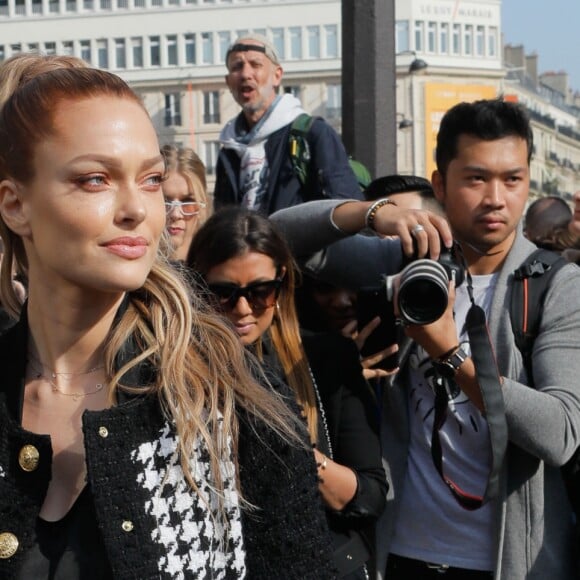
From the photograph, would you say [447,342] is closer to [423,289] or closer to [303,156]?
[423,289]

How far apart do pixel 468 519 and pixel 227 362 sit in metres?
1.24

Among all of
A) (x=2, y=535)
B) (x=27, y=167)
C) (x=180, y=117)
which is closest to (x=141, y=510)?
(x=2, y=535)

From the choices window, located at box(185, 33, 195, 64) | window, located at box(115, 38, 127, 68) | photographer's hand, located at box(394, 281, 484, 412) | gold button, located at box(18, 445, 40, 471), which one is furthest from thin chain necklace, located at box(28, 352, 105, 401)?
window, located at box(115, 38, 127, 68)

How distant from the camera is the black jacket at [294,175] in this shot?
16.7 feet

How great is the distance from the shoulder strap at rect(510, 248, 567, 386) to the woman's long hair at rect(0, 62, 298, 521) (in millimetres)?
1147

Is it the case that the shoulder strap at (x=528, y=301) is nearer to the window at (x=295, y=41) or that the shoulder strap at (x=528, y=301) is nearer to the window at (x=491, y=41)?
the window at (x=295, y=41)

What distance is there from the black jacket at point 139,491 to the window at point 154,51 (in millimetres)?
73930

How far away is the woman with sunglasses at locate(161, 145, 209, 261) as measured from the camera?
4.85m

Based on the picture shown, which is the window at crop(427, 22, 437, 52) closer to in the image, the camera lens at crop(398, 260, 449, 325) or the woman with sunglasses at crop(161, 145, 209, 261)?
the woman with sunglasses at crop(161, 145, 209, 261)

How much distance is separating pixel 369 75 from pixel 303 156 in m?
0.51

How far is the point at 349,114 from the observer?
5125 millimetres

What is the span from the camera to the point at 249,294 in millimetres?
3613

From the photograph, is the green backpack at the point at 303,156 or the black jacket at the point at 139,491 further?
the green backpack at the point at 303,156

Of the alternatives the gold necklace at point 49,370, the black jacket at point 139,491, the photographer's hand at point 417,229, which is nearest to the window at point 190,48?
the photographer's hand at point 417,229
